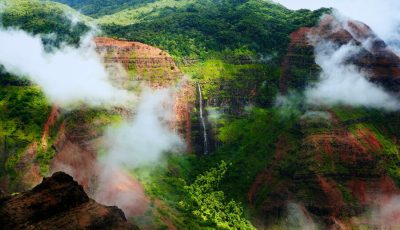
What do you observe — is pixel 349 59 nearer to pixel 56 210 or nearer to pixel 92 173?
pixel 92 173

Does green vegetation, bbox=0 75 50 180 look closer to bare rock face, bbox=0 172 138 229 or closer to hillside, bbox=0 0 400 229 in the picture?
hillside, bbox=0 0 400 229

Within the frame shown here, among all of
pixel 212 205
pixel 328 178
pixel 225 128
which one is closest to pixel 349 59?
pixel 225 128

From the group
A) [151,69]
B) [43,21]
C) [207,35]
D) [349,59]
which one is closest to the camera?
[151,69]

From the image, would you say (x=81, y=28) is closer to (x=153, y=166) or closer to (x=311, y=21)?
(x=153, y=166)

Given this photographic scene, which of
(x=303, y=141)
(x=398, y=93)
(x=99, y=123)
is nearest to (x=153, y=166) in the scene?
(x=99, y=123)

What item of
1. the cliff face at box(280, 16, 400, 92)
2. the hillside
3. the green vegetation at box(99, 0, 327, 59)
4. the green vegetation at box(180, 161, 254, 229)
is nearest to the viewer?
the hillside

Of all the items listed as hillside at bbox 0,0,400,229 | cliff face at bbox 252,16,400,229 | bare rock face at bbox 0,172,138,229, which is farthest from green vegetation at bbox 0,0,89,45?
bare rock face at bbox 0,172,138,229

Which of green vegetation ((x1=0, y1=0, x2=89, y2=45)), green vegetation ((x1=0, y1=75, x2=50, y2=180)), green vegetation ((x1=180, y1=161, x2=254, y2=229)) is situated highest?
green vegetation ((x1=0, y1=0, x2=89, y2=45))
